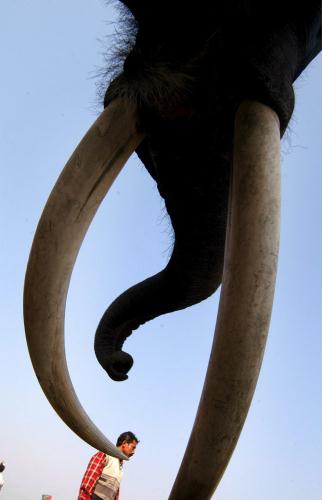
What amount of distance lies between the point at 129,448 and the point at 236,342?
199 centimetres

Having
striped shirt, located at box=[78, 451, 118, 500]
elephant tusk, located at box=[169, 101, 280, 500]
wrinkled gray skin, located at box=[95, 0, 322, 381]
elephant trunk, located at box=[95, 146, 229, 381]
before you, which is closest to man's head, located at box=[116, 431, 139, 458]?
striped shirt, located at box=[78, 451, 118, 500]

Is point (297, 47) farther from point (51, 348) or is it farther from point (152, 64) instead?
point (51, 348)

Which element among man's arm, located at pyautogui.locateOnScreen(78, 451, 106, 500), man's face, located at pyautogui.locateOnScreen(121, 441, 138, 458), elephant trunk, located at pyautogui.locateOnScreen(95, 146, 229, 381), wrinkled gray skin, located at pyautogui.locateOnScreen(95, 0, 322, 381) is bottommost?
man's arm, located at pyautogui.locateOnScreen(78, 451, 106, 500)

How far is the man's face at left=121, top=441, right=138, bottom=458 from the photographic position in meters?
2.86

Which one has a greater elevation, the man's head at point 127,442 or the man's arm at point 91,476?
the man's head at point 127,442

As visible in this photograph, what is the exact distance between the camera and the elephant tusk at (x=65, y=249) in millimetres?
1255

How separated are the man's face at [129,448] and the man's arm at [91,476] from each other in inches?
5.8

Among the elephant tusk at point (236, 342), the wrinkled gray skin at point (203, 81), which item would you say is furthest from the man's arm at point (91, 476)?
the elephant tusk at point (236, 342)

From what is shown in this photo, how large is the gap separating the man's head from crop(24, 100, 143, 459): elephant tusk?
1.66 metres

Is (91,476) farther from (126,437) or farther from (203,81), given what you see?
(203,81)

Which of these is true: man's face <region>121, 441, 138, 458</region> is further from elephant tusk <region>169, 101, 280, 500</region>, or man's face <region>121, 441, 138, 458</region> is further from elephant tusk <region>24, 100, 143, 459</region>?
elephant tusk <region>169, 101, 280, 500</region>

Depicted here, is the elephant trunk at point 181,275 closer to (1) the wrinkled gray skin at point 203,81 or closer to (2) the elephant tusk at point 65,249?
(1) the wrinkled gray skin at point 203,81

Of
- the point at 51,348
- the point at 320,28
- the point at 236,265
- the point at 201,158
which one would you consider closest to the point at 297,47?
the point at 320,28

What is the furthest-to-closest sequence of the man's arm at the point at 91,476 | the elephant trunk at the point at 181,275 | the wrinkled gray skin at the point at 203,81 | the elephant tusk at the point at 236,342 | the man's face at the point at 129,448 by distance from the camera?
the man's face at the point at 129,448
the man's arm at the point at 91,476
the elephant trunk at the point at 181,275
the wrinkled gray skin at the point at 203,81
the elephant tusk at the point at 236,342
